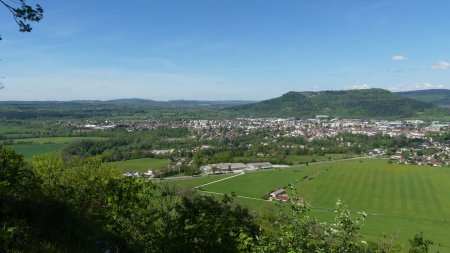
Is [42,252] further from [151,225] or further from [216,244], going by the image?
[151,225]

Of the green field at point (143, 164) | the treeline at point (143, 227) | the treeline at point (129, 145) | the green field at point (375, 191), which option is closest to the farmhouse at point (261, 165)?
the green field at point (375, 191)

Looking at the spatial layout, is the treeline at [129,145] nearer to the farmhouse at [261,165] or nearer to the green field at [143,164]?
the green field at [143,164]

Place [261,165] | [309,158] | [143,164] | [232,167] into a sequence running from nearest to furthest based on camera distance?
[143,164]
[232,167]
[261,165]
[309,158]

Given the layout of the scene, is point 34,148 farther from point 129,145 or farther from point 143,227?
point 143,227

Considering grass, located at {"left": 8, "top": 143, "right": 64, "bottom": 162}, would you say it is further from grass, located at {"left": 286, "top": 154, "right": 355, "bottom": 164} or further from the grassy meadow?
grass, located at {"left": 286, "top": 154, "right": 355, "bottom": 164}

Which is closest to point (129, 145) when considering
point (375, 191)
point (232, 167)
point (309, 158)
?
point (232, 167)
